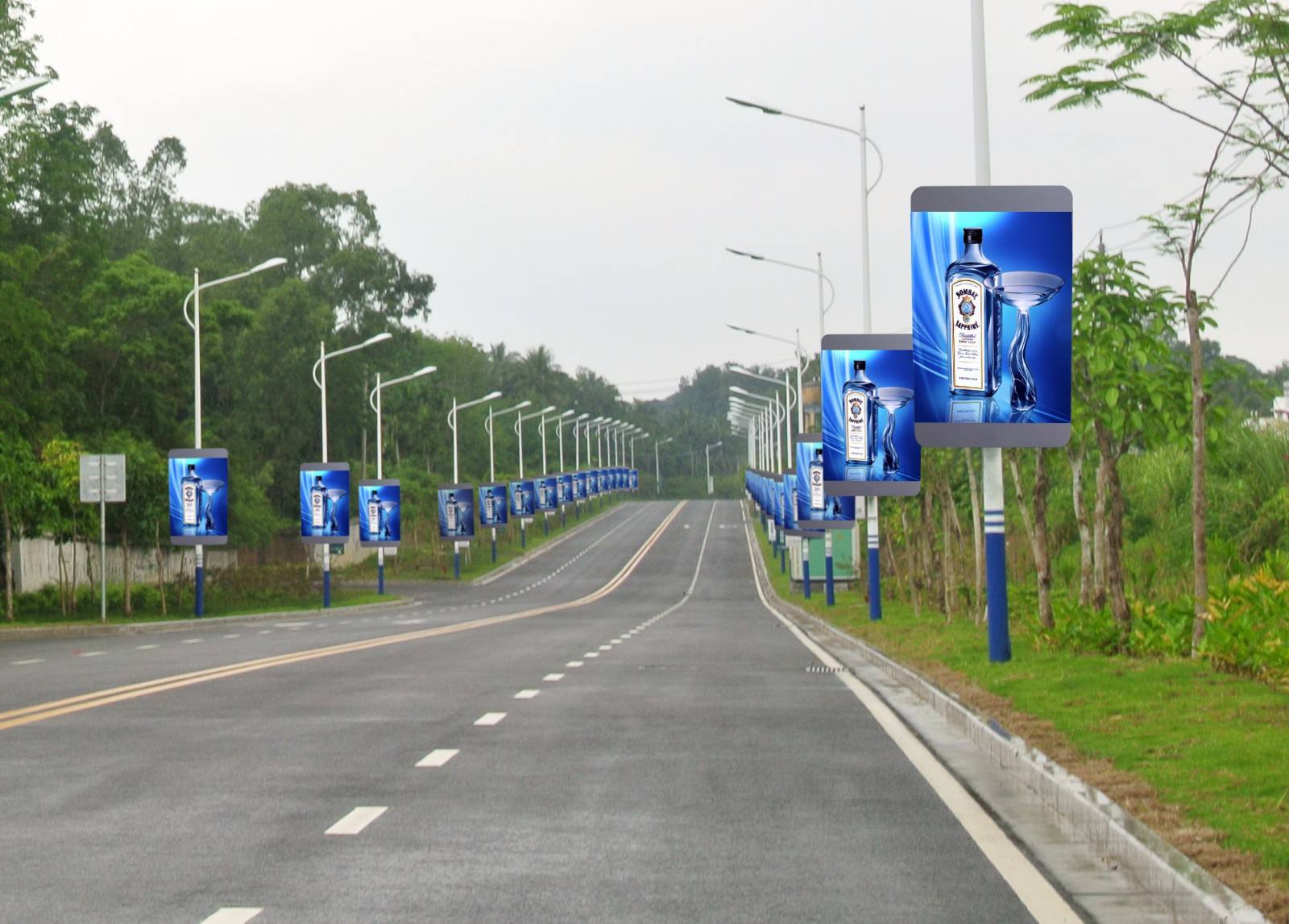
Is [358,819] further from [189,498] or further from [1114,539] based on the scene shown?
[189,498]

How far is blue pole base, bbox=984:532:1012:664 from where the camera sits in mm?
20484

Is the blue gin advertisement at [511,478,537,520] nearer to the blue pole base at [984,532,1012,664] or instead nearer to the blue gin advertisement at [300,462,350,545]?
the blue gin advertisement at [300,462,350,545]

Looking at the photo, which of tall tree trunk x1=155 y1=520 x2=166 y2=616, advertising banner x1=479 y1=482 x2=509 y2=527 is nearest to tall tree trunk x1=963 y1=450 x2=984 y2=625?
tall tree trunk x1=155 y1=520 x2=166 y2=616

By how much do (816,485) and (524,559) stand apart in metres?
63.5

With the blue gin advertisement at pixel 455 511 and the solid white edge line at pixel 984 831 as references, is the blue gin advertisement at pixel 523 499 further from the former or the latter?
the solid white edge line at pixel 984 831

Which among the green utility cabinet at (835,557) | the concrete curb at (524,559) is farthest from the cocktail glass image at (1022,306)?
the concrete curb at (524,559)

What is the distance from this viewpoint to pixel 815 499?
51219mm

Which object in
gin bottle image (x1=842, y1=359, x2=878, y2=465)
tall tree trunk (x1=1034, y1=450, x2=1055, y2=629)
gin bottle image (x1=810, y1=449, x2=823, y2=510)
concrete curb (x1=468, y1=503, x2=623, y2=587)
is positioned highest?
gin bottle image (x1=842, y1=359, x2=878, y2=465)

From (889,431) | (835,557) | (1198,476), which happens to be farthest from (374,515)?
(1198,476)

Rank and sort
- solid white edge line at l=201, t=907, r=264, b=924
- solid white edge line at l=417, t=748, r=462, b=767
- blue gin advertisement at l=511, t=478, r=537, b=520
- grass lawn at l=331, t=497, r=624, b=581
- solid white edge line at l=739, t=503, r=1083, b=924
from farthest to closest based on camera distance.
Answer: blue gin advertisement at l=511, t=478, r=537, b=520, grass lawn at l=331, t=497, r=624, b=581, solid white edge line at l=417, t=748, r=462, b=767, solid white edge line at l=739, t=503, r=1083, b=924, solid white edge line at l=201, t=907, r=264, b=924

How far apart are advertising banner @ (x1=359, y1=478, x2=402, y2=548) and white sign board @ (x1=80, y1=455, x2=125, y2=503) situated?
23.0 meters

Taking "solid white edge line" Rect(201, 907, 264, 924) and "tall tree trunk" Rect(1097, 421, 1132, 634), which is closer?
"solid white edge line" Rect(201, 907, 264, 924)

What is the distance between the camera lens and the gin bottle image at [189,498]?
50.5 metres

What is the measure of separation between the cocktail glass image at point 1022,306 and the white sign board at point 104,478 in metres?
29.6
